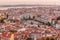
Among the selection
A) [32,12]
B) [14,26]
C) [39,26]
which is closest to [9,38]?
[14,26]

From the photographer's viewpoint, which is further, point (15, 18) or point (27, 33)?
point (15, 18)

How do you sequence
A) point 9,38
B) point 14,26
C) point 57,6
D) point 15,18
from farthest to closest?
point 57,6 < point 15,18 < point 14,26 < point 9,38

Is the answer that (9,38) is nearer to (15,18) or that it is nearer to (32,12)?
(15,18)

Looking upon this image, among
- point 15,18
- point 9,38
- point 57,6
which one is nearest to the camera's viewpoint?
point 9,38

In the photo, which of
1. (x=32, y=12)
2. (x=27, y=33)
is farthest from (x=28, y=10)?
(x=27, y=33)

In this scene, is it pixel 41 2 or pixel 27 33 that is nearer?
pixel 27 33

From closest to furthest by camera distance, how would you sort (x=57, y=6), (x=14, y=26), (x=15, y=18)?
1. (x=14, y=26)
2. (x=15, y=18)
3. (x=57, y=6)

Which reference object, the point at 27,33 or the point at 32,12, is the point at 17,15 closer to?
the point at 32,12

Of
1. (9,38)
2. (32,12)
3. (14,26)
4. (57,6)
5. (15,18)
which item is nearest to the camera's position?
(9,38)
